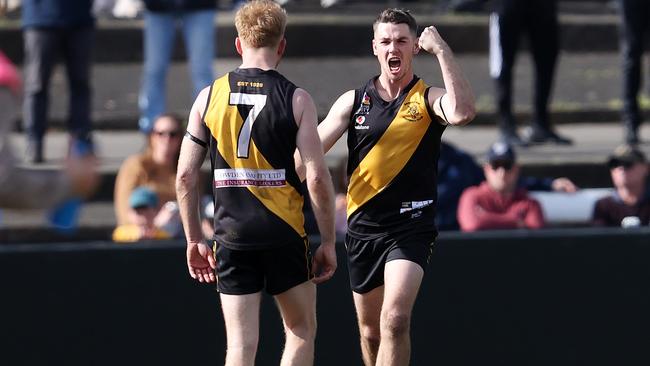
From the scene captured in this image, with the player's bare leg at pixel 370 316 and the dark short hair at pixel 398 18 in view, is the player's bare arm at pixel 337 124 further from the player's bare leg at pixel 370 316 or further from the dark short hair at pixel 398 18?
the player's bare leg at pixel 370 316

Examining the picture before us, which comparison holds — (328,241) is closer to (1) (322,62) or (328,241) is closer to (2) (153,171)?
(2) (153,171)

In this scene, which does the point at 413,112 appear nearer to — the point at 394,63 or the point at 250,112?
the point at 394,63

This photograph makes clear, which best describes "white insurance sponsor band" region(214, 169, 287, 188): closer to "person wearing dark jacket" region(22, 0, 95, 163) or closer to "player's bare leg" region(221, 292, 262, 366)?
"player's bare leg" region(221, 292, 262, 366)

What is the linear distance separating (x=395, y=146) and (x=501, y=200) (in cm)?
263

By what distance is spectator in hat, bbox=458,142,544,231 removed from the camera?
9.61 metres

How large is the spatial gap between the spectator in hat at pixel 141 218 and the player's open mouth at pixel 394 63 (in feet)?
8.56

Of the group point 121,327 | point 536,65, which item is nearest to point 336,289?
point 121,327

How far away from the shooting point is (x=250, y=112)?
6.61m

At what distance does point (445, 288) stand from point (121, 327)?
192 centimetres

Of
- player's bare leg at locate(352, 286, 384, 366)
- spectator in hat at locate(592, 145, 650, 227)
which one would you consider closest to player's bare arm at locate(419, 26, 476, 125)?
player's bare leg at locate(352, 286, 384, 366)

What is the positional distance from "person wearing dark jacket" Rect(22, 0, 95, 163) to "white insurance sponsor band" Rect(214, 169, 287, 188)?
4.19 m

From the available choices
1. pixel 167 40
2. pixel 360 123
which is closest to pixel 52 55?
pixel 167 40

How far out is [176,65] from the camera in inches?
549

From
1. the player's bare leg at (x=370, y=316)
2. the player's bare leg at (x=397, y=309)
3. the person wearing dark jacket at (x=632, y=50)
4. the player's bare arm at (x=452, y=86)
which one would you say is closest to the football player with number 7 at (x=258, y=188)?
the player's bare leg at (x=397, y=309)
